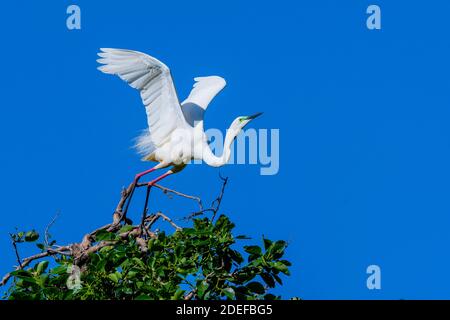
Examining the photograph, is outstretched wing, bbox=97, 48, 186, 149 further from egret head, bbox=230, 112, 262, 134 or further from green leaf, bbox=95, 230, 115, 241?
green leaf, bbox=95, 230, 115, 241

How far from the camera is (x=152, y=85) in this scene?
903 cm

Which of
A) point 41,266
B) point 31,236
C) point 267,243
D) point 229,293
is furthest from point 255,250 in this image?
point 31,236

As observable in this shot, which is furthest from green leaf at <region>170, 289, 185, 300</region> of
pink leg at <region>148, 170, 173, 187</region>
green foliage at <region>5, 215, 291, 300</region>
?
pink leg at <region>148, 170, 173, 187</region>

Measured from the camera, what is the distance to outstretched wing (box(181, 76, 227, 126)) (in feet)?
32.1

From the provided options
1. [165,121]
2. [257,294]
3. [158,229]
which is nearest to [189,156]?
[165,121]

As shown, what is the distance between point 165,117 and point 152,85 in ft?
1.35

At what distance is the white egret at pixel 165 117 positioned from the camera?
345 inches

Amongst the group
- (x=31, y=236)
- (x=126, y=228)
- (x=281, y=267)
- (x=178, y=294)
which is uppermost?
(x=126, y=228)

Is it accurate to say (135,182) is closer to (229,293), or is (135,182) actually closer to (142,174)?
(142,174)

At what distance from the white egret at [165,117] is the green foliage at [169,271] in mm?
2205

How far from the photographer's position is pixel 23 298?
21.4ft
